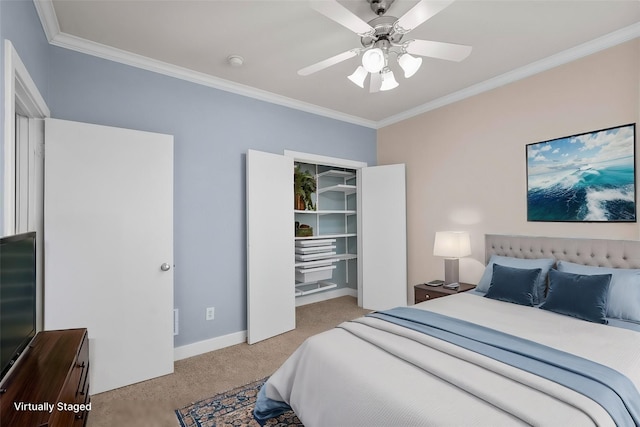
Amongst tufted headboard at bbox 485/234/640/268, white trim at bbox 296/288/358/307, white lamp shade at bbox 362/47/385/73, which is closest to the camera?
white lamp shade at bbox 362/47/385/73

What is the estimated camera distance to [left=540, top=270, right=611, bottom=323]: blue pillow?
205 cm

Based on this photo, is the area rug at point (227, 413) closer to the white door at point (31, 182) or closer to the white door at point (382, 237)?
the white door at point (31, 182)

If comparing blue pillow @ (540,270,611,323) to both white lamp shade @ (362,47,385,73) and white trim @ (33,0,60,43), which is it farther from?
→ white trim @ (33,0,60,43)

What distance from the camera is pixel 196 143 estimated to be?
2969 mm

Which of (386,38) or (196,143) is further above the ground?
(386,38)

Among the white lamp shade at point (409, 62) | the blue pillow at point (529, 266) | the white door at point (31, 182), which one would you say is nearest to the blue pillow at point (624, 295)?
the blue pillow at point (529, 266)

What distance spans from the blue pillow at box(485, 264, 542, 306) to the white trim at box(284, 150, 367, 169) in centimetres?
226

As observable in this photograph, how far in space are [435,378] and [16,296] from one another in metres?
1.86

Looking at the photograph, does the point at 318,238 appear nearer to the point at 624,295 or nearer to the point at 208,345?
the point at 208,345

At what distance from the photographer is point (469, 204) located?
11.3 ft

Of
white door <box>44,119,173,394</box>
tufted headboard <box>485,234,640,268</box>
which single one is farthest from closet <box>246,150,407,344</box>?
tufted headboard <box>485,234,640,268</box>

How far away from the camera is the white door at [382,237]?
4.05 metres

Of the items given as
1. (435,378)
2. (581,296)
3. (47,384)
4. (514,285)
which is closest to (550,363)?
(435,378)

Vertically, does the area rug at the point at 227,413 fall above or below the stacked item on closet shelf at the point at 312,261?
below
